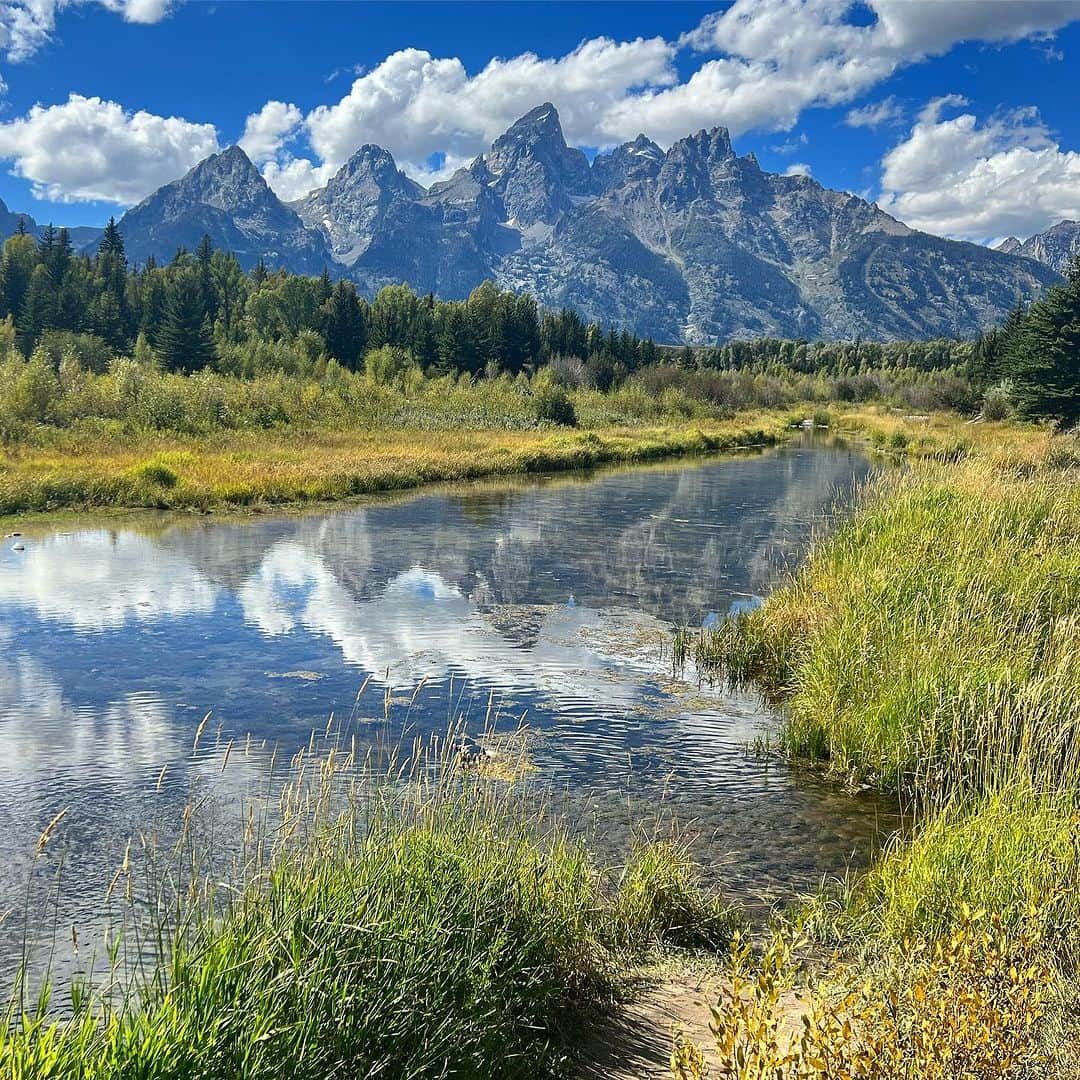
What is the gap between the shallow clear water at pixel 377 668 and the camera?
830 cm

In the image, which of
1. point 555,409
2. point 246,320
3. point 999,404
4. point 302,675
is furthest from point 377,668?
point 246,320

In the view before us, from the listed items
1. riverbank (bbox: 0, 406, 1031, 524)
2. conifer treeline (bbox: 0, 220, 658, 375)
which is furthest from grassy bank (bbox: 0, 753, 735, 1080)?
conifer treeline (bbox: 0, 220, 658, 375)

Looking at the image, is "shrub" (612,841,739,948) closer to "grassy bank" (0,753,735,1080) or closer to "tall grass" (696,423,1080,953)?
"grassy bank" (0,753,735,1080)

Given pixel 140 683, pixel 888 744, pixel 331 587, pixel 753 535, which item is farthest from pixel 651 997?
pixel 753 535

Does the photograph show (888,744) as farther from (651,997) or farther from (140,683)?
(140,683)

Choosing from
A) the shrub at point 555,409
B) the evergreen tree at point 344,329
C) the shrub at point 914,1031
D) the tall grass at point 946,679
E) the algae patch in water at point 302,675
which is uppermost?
the evergreen tree at point 344,329

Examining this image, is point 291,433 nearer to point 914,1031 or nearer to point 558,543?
point 558,543

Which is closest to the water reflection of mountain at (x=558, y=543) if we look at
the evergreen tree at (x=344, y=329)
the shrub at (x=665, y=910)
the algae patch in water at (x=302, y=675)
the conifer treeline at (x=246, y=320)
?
the algae patch in water at (x=302, y=675)

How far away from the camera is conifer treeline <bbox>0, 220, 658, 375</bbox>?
237ft

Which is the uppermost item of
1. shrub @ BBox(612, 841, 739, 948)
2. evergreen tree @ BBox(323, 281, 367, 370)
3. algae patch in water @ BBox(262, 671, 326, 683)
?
evergreen tree @ BBox(323, 281, 367, 370)

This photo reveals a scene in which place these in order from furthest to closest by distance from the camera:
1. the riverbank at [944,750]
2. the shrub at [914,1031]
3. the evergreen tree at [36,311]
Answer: the evergreen tree at [36,311]
the riverbank at [944,750]
the shrub at [914,1031]

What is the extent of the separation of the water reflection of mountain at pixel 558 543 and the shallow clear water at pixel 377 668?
0.11 m

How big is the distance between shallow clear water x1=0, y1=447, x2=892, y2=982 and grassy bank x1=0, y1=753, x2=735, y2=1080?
2000 millimetres

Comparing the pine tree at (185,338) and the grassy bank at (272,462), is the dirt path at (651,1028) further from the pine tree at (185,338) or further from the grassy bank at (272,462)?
the pine tree at (185,338)
